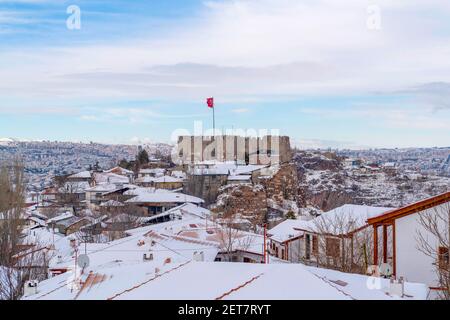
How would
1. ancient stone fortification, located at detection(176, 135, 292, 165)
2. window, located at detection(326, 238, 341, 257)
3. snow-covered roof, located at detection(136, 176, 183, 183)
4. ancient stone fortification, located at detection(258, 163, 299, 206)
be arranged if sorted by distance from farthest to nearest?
snow-covered roof, located at detection(136, 176, 183, 183) < ancient stone fortification, located at detection(176, 135, 292, 165) < ancient stone fortification, located at detection(258, 163, 299, 206) < window, located at detection(326, 238, 341, 257)

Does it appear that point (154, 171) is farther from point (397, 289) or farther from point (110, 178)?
point (397, 289)

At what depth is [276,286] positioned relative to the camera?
155 inches

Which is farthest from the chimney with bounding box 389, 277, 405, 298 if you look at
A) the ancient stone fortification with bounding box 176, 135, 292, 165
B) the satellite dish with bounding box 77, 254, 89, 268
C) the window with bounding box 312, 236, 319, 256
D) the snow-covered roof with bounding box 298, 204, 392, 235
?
the ancient stone fortification with bounding box 176, 135, 292, 165

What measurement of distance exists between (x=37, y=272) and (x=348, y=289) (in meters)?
8.42

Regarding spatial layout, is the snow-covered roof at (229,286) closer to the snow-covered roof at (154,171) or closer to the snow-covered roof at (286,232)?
the snow-covered roof at (286,232)

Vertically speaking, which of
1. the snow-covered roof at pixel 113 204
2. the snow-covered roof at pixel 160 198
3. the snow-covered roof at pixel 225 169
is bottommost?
the snow-covered roof at pixel 113 204

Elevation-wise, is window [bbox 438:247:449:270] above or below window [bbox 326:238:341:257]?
above

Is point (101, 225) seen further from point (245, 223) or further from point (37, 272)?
point (37, 272)

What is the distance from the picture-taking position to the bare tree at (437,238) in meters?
6.98

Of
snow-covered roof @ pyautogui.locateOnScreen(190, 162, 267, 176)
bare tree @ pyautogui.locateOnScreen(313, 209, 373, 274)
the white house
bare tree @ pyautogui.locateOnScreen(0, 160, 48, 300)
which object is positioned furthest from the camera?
snow-covered roof @ pyautogui.locateOnScreen(190, 162, 267, 176)

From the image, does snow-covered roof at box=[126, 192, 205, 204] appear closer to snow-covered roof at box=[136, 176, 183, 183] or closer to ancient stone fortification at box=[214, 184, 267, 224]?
ancient stone fortification at box=[214, 184, 267, 224]

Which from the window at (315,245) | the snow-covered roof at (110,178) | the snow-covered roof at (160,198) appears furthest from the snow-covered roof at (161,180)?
the window at (315,245)

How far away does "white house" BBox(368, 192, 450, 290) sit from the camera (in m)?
7.20

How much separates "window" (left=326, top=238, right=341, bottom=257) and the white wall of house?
320cm
